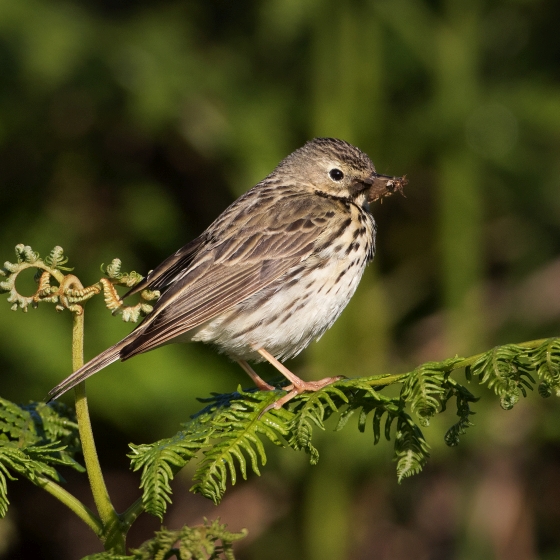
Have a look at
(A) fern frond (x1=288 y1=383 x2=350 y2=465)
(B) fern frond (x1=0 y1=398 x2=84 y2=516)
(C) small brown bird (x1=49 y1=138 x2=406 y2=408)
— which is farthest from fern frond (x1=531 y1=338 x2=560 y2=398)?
(C) small brown bird (x1=49 y1=138 x2=406 y2=408)

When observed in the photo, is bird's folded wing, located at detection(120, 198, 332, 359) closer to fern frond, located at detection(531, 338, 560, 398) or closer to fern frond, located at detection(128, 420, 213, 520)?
fern frond, located at detection(128, 420, 213, 520)

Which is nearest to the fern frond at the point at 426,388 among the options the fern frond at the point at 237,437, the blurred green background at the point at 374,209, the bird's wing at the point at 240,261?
the fern frond at the point at 237,437

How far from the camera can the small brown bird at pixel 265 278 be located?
4.91m

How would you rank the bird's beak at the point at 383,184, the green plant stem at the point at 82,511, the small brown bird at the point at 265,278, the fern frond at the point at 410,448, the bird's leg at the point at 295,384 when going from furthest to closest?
the bird's beak at the point at 383,184, the small brown bird at the point at 265,278, the bird's leg at the point at 295,384, the fern frond at the point at 410,448, the green plant stem at the point at 82,511

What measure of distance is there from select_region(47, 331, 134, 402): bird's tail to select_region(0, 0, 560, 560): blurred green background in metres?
2.47

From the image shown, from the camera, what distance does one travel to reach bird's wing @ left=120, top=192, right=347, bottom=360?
475 cm

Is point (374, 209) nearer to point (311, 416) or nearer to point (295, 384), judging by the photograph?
Answer: point (295, 384)

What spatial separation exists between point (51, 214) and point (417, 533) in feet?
14.2

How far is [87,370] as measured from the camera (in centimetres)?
390

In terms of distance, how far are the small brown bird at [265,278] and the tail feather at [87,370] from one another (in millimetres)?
357

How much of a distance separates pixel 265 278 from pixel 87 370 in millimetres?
1420

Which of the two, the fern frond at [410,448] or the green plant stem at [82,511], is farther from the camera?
the fern frond at [410,448]

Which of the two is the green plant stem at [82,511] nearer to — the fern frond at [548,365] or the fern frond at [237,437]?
the fern frond at [237,437]

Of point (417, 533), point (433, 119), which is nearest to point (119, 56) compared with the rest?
point (433, 119)
